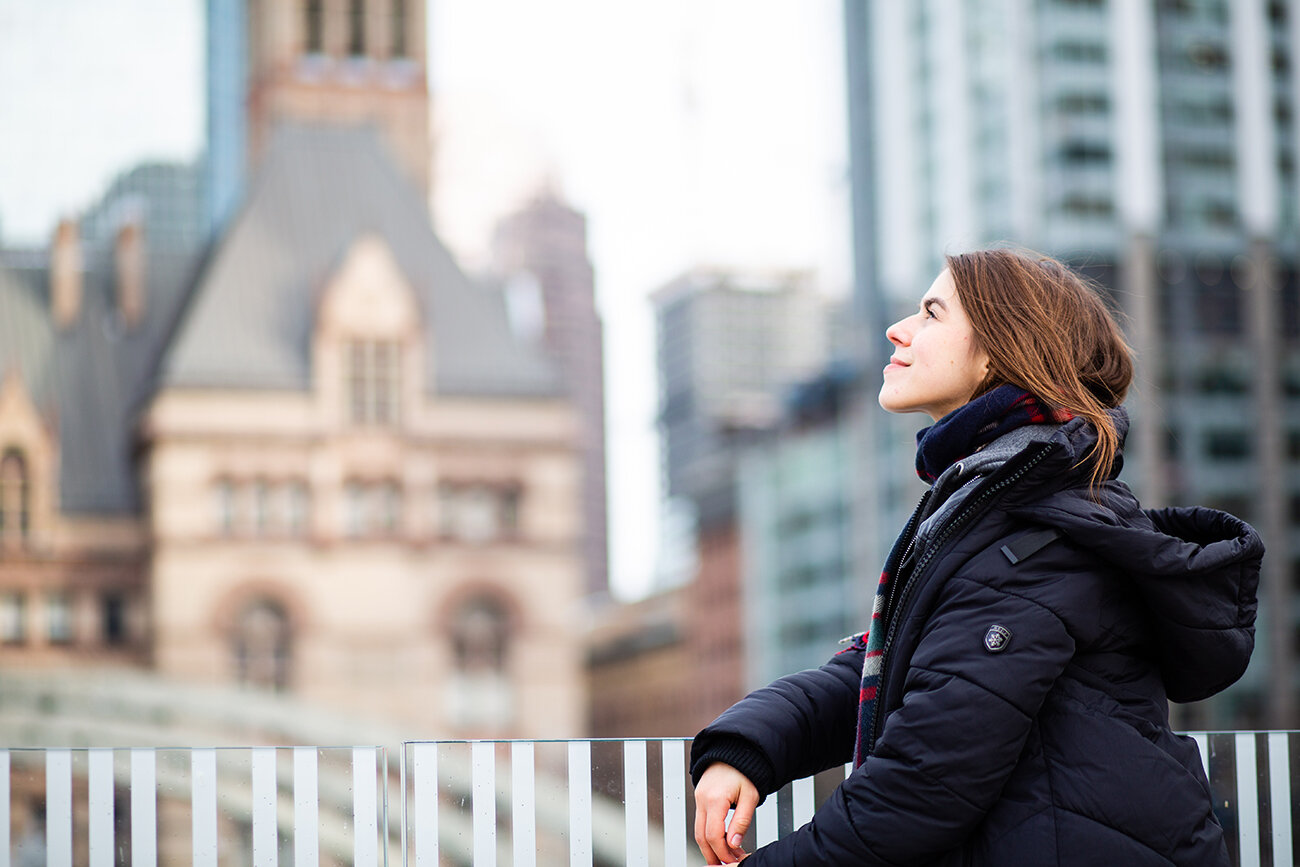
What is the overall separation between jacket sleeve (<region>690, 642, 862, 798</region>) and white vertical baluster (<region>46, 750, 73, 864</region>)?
1.36 meters

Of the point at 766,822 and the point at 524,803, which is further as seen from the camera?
the point at 766,822

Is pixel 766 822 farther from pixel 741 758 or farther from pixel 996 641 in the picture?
pixel 996 641

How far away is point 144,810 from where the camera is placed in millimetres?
3318

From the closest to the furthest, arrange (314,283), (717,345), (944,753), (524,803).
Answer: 1. (944,753)
2. (524,803)
3. (314,283)
4. (717,345)

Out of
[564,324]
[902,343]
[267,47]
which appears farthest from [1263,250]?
[564,324]

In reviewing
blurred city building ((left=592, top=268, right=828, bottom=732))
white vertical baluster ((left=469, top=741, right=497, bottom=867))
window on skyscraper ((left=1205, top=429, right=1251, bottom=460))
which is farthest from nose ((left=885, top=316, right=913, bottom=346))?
blurred city building ((left=592, top=268, right=828, bottom=732))

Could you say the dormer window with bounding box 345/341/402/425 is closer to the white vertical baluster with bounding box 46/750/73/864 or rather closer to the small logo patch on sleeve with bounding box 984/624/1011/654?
the white vertical baluster with bounding box 46/750/73/864

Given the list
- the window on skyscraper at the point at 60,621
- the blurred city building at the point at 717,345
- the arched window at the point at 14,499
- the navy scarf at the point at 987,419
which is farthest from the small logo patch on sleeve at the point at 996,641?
the blurred city building at the point at 717,345

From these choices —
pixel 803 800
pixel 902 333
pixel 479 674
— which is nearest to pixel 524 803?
pixel 803 800

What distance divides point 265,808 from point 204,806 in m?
0.11

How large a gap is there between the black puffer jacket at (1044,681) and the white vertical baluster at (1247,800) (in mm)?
1312

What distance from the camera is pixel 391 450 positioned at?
130ft

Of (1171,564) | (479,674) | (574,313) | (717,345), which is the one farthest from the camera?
(717,345)

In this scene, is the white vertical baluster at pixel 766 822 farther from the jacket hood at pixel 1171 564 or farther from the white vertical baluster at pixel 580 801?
the jacket hood at pixel 1171 564
